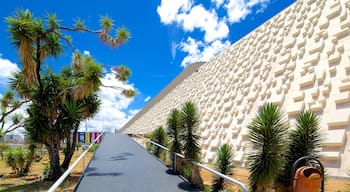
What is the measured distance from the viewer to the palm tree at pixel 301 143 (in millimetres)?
5230

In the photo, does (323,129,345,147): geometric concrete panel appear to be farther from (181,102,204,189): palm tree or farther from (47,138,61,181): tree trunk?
(47,138,61,181): tree trunk

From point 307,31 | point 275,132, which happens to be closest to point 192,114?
point 275,132

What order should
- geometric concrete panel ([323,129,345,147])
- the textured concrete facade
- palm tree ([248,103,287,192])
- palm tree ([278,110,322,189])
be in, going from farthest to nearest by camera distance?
the textured concrete facade < geometric concrete panel ([323,129,345,147]) < palm tree ([278,110,322,189]) < palm tree ([248,103,287,192])

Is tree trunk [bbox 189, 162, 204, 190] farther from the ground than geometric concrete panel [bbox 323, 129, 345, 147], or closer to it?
closer to it

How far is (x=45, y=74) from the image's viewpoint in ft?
39.5

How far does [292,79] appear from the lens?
366 inches

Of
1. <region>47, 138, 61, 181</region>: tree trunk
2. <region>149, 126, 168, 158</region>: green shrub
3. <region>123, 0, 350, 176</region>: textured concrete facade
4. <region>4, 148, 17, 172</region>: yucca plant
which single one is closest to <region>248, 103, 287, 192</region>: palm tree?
<region>123, 0, 350, 176</region>: textured concrete facade

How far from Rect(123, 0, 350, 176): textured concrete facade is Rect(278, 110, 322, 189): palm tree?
129 centimetres

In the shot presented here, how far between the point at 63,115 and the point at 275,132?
29.7 feet

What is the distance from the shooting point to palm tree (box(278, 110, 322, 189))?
523 centimetres

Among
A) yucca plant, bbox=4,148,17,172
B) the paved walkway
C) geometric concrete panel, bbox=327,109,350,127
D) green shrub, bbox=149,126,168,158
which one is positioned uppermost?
geometric concrete panel, bbox=327,109,350,127

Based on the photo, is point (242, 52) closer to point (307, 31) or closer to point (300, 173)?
point (307, 31)

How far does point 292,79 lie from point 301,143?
176 inches

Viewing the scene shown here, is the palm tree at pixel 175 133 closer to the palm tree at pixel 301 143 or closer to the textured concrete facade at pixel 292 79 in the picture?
the textured concrete facade at pixel 292 79
